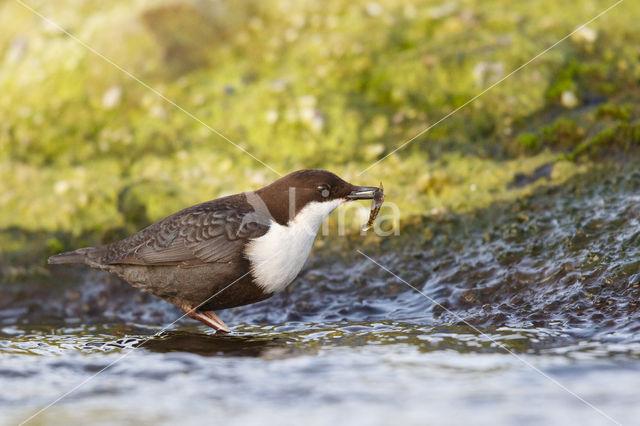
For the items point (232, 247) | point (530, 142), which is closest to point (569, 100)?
point (530, 142)

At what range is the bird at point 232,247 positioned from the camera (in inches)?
195

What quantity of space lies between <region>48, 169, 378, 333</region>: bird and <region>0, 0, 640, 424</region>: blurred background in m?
0.43

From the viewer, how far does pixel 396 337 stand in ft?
15.2

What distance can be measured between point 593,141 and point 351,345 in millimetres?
2941

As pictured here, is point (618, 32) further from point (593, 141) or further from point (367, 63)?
point (367, 63)

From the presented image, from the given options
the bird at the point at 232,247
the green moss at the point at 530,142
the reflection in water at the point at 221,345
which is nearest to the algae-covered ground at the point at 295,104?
the green moss at the point at 530,142

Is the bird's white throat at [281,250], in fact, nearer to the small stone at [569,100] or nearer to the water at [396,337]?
the water at [396,337]

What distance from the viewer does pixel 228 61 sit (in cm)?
810

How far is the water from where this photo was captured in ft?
11.6

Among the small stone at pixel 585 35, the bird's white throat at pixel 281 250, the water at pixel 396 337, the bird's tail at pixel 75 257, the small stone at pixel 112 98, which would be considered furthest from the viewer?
the small stone at pixel 112 98

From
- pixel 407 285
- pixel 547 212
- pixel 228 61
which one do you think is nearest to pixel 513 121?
pixel 547 212

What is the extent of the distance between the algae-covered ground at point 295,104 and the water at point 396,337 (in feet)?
1.37

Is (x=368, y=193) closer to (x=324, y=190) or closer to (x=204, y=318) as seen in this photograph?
(x=324, y=190)

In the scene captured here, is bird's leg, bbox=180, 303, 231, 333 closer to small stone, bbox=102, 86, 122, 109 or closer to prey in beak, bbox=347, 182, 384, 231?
prey in beak, bbox=347, 182, 384, 231
